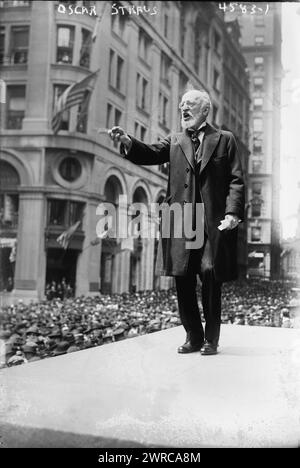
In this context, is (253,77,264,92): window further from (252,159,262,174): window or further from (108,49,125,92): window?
(108,49,125,92): window

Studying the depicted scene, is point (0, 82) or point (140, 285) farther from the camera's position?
point (140, 285)

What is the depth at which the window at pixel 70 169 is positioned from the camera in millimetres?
7807

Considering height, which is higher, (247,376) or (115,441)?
(247,376)

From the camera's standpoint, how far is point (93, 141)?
722 centimetres

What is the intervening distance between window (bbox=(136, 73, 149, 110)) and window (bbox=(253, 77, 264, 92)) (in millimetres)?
1569

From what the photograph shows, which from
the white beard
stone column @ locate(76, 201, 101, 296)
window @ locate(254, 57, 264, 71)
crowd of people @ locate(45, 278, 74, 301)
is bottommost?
crowd of people @ locate(45, 278, 74, 301)

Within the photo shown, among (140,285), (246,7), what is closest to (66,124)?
(140,285)

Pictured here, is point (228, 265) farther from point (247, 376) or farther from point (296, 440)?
point (296, 440)

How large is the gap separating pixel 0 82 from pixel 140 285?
2756 millimetres

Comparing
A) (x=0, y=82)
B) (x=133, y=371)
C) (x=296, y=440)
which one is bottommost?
(x=296, y=440)

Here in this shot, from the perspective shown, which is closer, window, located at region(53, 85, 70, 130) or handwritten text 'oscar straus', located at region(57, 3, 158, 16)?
handwritten text 'oscar straus', located at region(57, 3, 158, 16)

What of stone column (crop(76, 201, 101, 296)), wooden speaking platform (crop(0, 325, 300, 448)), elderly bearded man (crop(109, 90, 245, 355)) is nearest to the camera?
wooden speaking platform (crop(0, 325, 300, 448))

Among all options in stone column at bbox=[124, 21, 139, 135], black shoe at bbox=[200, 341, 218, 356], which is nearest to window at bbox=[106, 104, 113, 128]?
stone column at bbox=[124, 21, 139, 135]

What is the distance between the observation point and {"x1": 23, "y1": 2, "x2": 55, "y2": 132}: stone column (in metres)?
7.96
